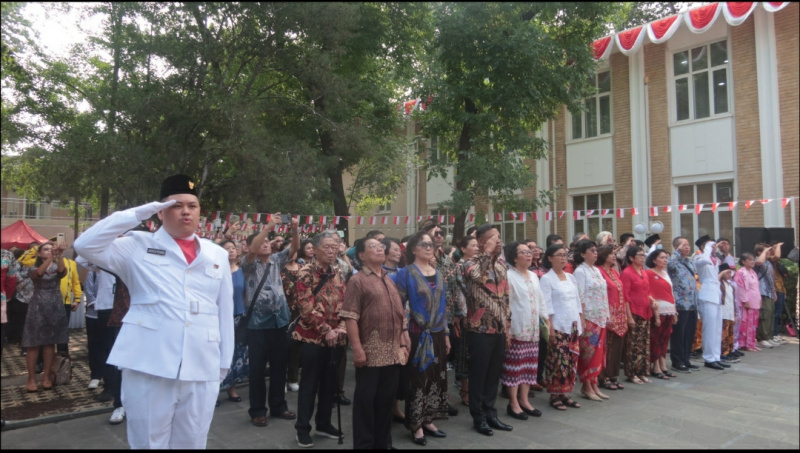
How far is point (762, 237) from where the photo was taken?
9.65 meters

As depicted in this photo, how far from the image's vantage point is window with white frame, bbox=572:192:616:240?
13.8m

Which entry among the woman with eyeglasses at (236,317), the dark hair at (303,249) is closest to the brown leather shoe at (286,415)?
the woman with eyeglasses at (236,317)

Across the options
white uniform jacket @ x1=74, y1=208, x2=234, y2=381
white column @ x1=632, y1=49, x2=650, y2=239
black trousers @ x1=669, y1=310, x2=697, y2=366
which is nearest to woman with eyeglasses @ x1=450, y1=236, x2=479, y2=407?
white uniform jacket @ x1=74, y1=208, x2=234, y2=381

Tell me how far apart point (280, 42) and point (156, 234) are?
1136mm

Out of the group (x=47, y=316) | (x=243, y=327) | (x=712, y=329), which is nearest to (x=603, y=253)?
(x=712, y=329)

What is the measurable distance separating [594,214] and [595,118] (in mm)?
2606

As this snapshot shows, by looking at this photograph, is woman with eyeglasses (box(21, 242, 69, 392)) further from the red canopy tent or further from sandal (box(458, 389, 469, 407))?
the red canopy tent

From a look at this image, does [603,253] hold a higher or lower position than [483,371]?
higher

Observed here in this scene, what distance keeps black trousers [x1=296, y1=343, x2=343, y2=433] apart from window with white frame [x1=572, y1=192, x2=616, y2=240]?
35.4ft

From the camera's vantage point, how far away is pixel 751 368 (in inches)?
264

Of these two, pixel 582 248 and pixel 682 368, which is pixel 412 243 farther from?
pixel 682 368

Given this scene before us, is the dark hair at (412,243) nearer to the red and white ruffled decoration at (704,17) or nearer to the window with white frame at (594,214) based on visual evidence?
the red and white ruffled decoration at (704,17)

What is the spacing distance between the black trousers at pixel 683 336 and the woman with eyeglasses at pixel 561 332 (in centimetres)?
249

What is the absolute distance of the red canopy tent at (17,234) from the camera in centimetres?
127
